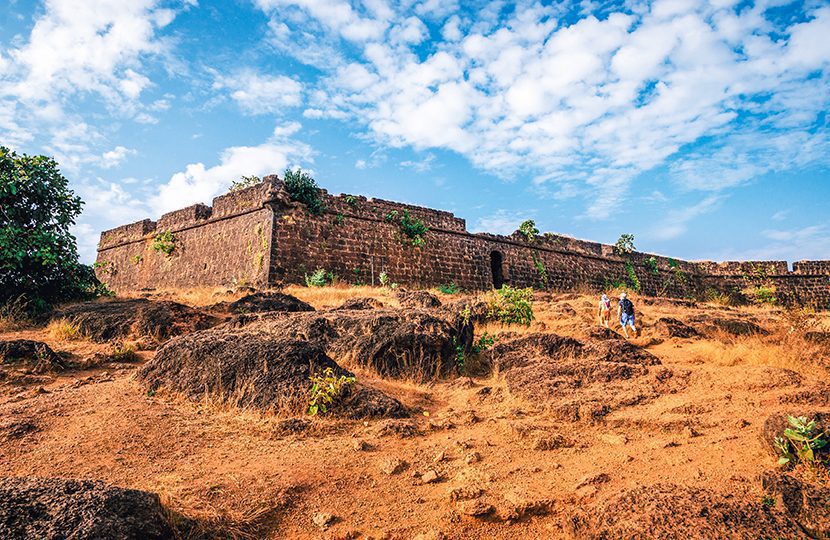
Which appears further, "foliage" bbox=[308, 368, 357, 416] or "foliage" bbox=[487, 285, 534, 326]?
"foliage" bbox=[487, 285, 534, 326]

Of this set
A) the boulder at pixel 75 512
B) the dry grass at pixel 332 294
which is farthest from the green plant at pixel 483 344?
the boulder at pixel 75 512

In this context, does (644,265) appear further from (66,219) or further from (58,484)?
(58,484)

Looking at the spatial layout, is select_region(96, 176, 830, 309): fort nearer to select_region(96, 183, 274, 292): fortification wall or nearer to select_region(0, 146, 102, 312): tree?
select_region(96, 183, 274, 292): fortification wall

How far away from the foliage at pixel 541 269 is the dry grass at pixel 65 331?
17.9 meters

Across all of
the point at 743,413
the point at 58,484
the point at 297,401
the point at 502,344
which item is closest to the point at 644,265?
the point at 502,344

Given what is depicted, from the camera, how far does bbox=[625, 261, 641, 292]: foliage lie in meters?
24.7

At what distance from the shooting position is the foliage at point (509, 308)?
9953 millimetres

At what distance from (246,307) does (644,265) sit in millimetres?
21936

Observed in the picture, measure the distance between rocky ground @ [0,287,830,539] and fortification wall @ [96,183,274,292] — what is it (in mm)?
7999

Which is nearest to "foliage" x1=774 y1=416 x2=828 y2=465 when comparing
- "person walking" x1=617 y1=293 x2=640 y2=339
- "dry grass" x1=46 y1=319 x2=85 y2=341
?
"person walking" x1=617 y1=293 x2=640 y2=339

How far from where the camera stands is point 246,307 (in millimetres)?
10281

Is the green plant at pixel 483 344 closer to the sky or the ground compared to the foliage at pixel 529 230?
closer to the ground

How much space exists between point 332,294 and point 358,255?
163 inches

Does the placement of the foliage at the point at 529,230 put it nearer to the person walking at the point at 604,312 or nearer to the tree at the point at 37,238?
the person walking at the point at 604,312
